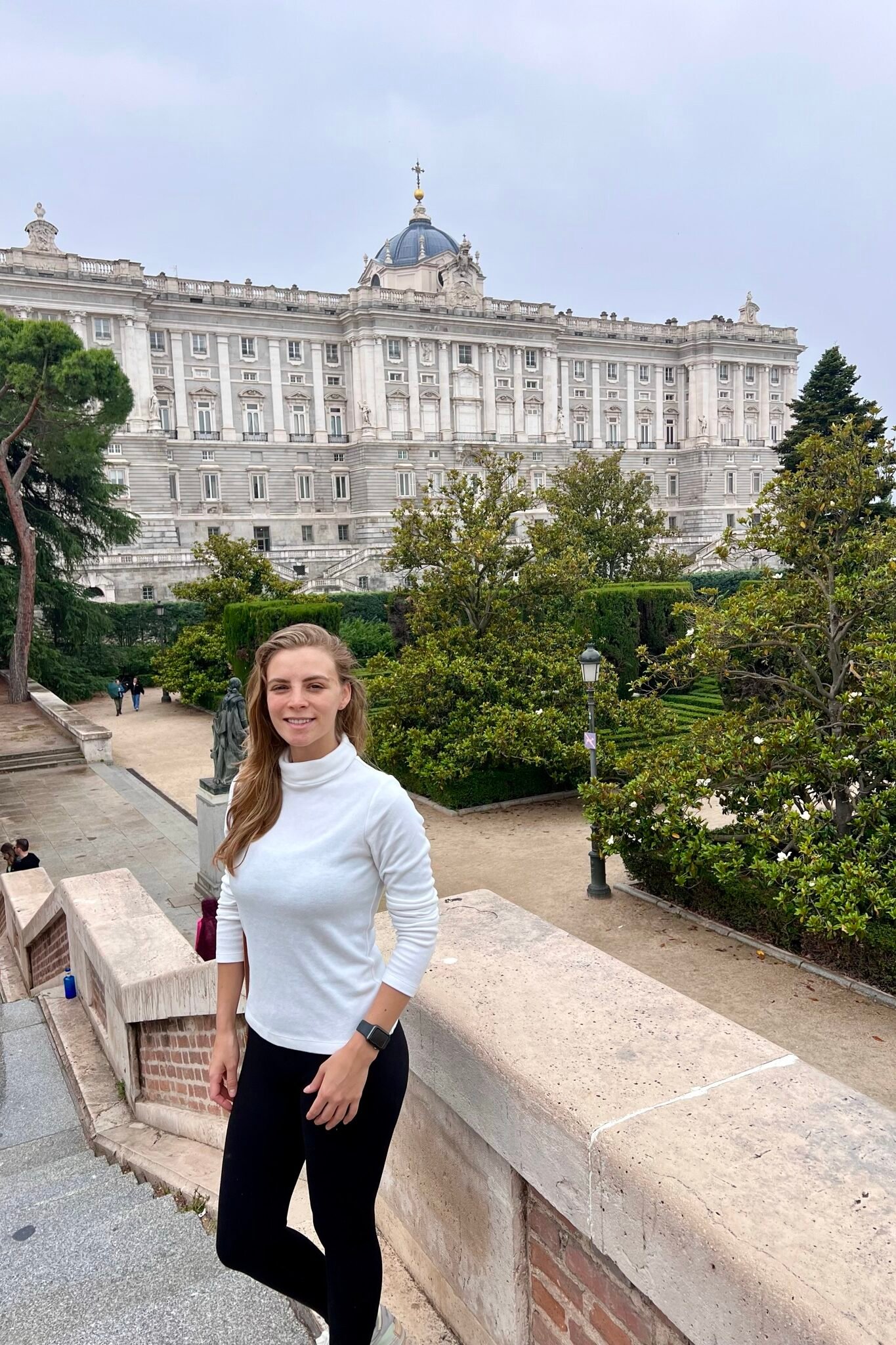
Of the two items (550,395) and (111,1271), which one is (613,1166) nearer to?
(111,1271)

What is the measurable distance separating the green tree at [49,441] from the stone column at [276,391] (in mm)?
31937

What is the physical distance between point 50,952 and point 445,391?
195ft

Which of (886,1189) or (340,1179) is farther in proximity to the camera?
(340,1179)

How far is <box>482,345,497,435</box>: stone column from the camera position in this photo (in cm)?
6469

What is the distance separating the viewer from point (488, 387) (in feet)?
212

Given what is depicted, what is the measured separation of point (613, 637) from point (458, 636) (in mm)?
7662

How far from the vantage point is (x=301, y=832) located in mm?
2066

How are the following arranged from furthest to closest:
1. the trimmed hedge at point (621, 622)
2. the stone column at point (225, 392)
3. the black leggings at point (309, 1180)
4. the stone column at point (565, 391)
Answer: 1. the stone column at point (565, 391)
2. the stone column at point (225, 392)
3. the trimmed hedge at point (621, 622)
4. the black leggings at point (309, 1180)

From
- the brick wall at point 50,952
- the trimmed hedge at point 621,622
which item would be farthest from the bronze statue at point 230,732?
the trimmed hedge at point 621,622

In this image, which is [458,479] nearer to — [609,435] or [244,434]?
[244,434]

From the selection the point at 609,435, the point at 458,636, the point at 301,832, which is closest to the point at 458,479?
the point at 458,636

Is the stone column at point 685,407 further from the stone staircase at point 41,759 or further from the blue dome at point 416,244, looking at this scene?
the stone staircase at point 41,759

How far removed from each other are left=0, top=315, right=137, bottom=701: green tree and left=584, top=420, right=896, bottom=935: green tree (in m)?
19.9

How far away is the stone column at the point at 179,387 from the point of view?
56.3m
